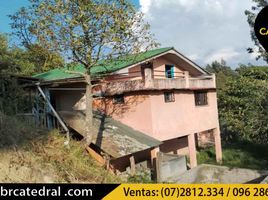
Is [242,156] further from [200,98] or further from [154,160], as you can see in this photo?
[154,160]

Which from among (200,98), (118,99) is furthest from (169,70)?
(118,99)

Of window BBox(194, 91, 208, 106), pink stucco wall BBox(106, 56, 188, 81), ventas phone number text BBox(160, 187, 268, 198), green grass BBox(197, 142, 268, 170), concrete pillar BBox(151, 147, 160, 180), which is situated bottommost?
green grass BBox(197, 142, 268, 170)

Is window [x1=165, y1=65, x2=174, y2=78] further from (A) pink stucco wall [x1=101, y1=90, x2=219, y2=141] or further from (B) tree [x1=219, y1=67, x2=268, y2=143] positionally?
(B) tree [x1=219, y1=67, x2=268, y2=143]

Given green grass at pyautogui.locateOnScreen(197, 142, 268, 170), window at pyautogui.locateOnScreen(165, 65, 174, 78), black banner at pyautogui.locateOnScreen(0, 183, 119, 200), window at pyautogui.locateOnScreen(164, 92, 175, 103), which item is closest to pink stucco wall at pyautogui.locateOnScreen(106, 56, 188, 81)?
window at pyautogui.locateOnScreen(165, 65, 174, 78)

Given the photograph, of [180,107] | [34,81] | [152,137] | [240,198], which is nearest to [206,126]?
[180,107]

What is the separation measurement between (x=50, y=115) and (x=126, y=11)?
17.0ft

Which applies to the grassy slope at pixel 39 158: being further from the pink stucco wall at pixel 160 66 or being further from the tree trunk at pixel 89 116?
the pink stucco wall at pixel 160 66

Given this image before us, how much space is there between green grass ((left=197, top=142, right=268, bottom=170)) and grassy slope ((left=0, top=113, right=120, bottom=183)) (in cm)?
996

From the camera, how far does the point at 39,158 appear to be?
1003cm

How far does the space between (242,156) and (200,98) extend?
4347mm

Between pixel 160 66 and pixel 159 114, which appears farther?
pixel 160 66

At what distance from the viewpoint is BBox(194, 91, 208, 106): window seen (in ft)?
65.0

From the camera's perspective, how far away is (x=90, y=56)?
37.6 ft

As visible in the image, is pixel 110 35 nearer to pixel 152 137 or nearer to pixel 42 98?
pixel 42 98
